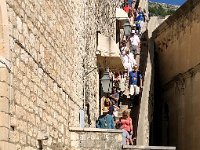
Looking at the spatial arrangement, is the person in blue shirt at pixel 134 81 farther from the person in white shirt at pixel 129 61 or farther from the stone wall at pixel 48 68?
the stone wall at pixel 48 68

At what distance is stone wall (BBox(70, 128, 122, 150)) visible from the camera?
475 inches

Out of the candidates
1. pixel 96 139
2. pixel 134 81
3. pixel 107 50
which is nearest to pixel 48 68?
pixel 96 139

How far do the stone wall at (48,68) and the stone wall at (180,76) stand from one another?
18.4 feet

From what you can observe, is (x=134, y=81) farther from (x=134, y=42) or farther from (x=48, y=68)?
(x=48, y=68)

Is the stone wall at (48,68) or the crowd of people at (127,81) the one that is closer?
the stone wall at (48,68)

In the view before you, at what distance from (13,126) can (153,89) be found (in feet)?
47.7

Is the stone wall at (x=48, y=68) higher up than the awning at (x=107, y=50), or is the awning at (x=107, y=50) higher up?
the awning at (x=107, y=50)

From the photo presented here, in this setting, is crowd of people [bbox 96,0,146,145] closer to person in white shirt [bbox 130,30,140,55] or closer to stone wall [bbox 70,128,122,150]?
person in white shirt [bbox 130,30,140,55]

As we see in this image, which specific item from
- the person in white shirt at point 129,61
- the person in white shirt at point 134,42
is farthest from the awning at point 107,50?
the person in white shirt at point 134,42

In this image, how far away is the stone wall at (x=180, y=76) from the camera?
63.9 feet

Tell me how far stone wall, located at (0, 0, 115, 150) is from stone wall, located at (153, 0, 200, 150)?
18.4 feet

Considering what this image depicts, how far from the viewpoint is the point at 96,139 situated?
12.4m

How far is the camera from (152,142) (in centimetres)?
2197

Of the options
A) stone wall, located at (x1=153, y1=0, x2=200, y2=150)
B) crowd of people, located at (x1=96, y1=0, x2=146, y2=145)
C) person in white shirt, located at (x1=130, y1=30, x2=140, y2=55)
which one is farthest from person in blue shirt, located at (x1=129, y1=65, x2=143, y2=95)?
person in white shirt, located at (x1=130, y1=30, x2=140, y2=55)
